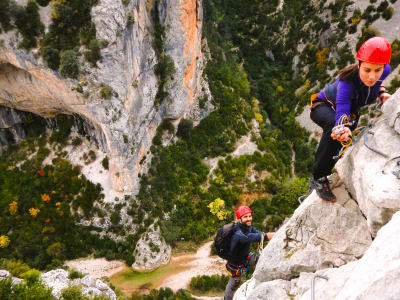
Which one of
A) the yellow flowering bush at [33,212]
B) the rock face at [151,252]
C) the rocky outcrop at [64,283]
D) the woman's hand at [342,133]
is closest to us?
the woman's hand at [342,133]

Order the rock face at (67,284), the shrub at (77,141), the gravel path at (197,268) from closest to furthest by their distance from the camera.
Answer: the rock face at (67,284)
the gravel path at (197,268)
the shrub at (77,141)

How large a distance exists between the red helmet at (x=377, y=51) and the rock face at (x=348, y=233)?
1.14 meters

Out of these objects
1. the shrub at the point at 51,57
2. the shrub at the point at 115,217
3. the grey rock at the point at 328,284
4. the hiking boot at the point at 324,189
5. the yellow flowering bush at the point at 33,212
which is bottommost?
the shrub at the point at 115,217

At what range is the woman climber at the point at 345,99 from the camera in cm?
464

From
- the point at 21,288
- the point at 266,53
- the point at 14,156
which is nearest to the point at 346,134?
the point at 21,288

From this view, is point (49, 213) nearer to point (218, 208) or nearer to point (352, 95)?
point (218, 208)

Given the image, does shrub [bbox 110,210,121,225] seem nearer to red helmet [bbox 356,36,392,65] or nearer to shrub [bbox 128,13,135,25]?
shrub [bbox 128,13,135,25]

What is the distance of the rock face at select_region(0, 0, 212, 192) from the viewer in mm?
20375

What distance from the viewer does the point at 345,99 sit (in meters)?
5.13

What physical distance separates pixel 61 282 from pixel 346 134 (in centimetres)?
1748

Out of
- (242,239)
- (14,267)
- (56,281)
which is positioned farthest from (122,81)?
(242,239)

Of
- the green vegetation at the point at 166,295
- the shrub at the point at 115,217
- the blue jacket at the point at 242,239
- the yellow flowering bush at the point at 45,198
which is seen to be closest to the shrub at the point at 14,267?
the yellow flowering bush at the point at 45,198

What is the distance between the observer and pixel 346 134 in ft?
16.0

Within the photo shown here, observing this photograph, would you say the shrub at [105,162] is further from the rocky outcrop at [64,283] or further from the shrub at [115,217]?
the rocky outcrop at [64,283]
